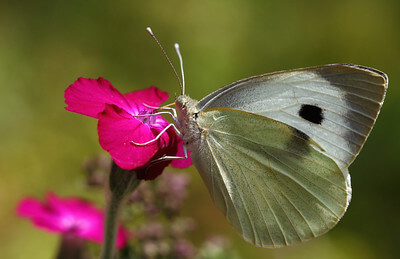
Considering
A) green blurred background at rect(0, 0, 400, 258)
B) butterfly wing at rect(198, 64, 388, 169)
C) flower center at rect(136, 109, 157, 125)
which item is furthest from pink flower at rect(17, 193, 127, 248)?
green blurred background at rect(0, 0, 400, 258)

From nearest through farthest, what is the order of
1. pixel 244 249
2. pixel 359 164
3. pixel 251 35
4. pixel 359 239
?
pixel 244 249, pixel 359 239, pixel 359 164, pixel 251 35

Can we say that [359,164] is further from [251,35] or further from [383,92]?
[383,92]

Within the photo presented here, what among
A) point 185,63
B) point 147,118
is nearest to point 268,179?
point 147,118

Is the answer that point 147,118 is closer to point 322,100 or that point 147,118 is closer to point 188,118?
point 188,118

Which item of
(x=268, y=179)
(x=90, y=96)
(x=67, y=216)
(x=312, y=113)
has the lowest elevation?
(x=67, y=216)

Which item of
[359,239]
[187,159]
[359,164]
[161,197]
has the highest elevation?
[187,159]

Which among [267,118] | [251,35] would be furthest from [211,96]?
[251,35]

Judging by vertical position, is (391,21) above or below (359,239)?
above
